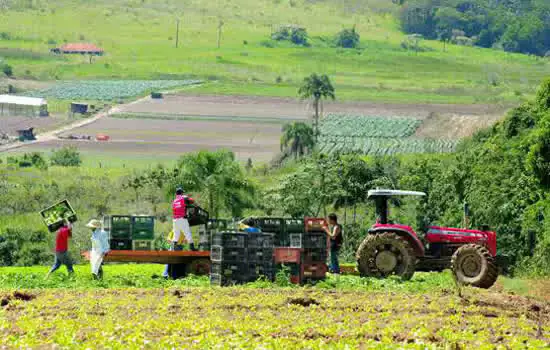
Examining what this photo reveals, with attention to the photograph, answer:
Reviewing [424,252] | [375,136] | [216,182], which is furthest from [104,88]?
[424,252]

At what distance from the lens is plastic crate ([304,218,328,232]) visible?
3197 centimetres

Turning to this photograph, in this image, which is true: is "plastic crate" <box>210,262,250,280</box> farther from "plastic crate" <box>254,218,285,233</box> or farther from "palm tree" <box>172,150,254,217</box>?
"palm tree" <box>172,150,254,217</box>

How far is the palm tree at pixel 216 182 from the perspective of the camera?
6506cm

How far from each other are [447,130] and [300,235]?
122322 millimetres

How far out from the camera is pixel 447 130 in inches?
5925

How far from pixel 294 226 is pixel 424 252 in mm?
2868

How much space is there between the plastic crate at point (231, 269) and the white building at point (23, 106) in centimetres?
13173

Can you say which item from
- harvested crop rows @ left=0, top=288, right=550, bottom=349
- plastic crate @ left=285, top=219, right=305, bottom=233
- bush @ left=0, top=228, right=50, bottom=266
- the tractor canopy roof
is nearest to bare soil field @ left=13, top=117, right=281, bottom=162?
bush @ left=0, top=228, right=50, bottom=266

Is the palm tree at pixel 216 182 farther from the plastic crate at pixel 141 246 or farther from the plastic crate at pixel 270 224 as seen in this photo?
the plastic crate at pixel 270 224

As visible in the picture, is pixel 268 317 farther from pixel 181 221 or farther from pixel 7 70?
pixel 7 70

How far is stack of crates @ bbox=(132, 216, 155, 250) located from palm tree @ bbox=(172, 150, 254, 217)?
32550 mm

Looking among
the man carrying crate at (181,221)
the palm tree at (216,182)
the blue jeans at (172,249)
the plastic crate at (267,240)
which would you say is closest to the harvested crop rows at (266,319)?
the plastic crate at (267,240)

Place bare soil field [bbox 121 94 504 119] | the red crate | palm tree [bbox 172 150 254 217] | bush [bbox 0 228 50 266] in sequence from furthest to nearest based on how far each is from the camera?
bare soil field [bbox 121 94 504 119] < palm tree [bbox 172 150 254 217] < bush [bbox 0 228 50 266] < the red crate

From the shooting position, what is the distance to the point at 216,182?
213 ft
